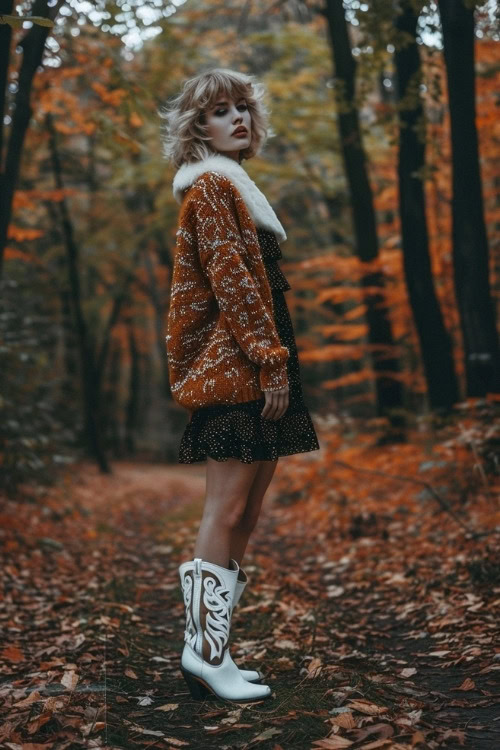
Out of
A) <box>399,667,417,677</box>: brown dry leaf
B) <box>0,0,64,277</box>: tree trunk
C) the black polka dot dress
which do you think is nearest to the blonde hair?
the black polka dot dress

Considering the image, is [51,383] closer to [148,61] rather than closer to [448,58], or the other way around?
[448,58]

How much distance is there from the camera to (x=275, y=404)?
2590 mm

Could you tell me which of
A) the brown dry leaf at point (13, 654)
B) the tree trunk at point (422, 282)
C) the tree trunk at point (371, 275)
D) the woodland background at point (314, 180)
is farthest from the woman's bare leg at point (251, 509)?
the tree trunk at point (371, 275)

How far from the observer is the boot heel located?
8.70ft

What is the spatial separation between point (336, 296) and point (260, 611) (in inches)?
218

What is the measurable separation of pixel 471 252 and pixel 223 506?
3.97 m

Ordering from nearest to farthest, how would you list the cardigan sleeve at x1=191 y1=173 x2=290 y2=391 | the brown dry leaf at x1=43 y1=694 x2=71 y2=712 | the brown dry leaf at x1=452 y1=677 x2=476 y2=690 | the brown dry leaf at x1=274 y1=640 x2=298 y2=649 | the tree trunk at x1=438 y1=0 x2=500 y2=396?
the brown dry leaf at x1=43 y1=694 x2=71 y2=712, the cardigan sleeve at x1=191 y1=173 x2=290 y2=391, the brown dry leaf at x1=452 y1=677 x2=476 y2=690, the brown dry leaf at x1=274 y1=640 x2=298 y2=649, the tree trunk at x1=438 y1=0 x2=500 y2=396

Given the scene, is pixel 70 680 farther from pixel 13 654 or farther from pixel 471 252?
pixel 471 252

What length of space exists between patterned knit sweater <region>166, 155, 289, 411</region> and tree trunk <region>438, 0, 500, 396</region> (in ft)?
11.1

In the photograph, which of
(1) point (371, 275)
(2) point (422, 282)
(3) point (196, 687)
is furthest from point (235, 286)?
(1) point (371, 275)

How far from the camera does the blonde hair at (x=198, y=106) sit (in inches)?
110

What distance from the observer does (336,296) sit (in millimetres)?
9023

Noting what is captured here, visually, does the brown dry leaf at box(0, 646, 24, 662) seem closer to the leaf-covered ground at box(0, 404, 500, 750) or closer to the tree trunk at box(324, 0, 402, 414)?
the leaf-covered ground at box(0, 404, 500, 750)

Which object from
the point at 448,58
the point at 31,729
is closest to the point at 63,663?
the point at 31,729
